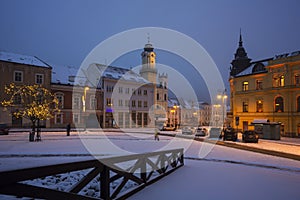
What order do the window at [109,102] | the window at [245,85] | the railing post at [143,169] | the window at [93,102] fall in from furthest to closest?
the window at [109,102]
the window at [93,102]
the window at [245,85]
the railing post at [143,169]

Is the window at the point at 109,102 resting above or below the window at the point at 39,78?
below

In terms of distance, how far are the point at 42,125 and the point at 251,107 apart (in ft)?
134

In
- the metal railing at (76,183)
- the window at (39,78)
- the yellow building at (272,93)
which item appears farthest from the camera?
the window at (39,78)

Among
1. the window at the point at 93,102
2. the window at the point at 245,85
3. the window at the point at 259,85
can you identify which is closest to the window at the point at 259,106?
the window at the point at 259,85

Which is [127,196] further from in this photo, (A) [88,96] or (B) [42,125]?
(A) [88,96]

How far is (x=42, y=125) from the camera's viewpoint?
1740 inches

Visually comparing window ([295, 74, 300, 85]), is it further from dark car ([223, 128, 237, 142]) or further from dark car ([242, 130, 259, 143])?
dark car ([223, 128, 237, 142])

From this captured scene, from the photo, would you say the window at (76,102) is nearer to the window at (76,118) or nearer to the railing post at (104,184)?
the window at (76,118)

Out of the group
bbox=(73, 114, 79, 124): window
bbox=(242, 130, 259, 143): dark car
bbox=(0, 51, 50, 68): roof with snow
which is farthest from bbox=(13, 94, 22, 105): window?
bbox=(242, 130, 259, 143): dark car

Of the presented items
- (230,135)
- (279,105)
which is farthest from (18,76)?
(279,105)

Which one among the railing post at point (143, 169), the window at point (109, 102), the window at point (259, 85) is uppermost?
the window at point (259, 85)

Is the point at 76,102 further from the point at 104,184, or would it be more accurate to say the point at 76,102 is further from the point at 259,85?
the point at 104,184

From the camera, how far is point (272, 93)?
1581 inches

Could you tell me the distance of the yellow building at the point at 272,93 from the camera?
36.7m
